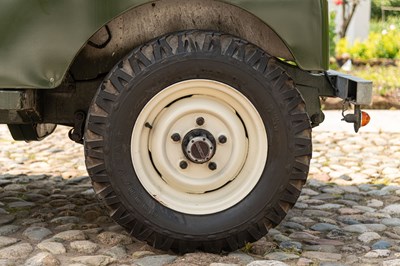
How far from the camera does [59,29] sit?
133 inches

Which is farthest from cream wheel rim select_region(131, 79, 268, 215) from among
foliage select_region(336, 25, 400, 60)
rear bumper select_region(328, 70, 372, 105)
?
foliage select_region(336, 25, 400, 60)

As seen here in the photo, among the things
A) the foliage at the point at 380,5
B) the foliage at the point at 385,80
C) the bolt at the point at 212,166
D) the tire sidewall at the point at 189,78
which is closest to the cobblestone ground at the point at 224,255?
the tire sidewall at the point at 189,78

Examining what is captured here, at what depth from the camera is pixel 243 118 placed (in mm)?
3447

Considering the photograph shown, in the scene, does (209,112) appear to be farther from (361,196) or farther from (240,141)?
(361,196)

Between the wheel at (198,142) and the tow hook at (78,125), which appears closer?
the wheel at (198,142)

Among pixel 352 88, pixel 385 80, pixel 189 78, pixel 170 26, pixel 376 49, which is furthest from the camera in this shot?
pixel 376 49

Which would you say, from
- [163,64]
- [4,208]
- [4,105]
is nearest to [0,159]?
[4,208]

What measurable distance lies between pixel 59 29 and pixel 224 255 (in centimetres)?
128

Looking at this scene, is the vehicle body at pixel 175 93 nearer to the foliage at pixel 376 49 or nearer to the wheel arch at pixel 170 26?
the wheel arch at pixel 170 26

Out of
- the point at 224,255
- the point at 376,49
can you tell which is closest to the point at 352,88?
the point at 224,255

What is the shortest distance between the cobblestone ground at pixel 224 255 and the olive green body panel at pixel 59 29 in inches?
32.2

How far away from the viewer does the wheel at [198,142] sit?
11.0 ft

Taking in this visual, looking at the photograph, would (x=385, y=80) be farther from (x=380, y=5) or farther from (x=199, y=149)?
→ (x=380, y=5)

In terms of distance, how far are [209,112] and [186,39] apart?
352 mm
